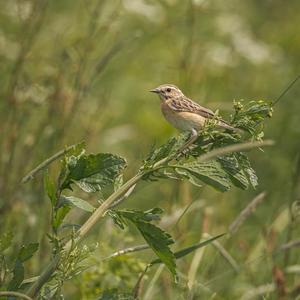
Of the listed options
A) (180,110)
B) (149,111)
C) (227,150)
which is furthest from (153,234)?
(149,111)

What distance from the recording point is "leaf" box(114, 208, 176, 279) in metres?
2.76

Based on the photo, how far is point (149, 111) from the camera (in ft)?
29.0

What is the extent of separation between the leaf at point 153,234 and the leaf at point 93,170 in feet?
0.44

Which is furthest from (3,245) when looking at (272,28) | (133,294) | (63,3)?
(272,28)

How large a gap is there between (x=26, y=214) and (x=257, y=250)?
1.41 metres

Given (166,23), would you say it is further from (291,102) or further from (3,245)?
(3,245)

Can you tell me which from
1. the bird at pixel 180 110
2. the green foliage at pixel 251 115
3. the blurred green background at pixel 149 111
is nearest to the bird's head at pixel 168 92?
the bird at pixel 180 110

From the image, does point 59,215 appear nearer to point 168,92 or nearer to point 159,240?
point 159,240

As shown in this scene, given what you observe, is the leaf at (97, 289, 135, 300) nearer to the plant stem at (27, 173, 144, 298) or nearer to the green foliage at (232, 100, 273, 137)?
the plant stem at (27, 173, 144, 298)

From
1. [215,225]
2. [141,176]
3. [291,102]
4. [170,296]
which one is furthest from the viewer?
[291,102]

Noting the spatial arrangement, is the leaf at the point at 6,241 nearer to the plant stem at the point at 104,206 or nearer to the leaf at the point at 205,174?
the plant stem at the point at 104,206

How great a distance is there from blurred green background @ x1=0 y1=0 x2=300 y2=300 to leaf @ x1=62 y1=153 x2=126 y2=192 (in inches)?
21.8

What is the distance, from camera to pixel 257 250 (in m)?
4.85

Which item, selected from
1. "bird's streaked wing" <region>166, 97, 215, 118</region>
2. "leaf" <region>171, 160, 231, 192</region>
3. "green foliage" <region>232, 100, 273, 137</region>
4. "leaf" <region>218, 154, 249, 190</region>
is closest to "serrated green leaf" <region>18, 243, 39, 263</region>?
"leaf" <region>171, 160, 231, 192</region>
